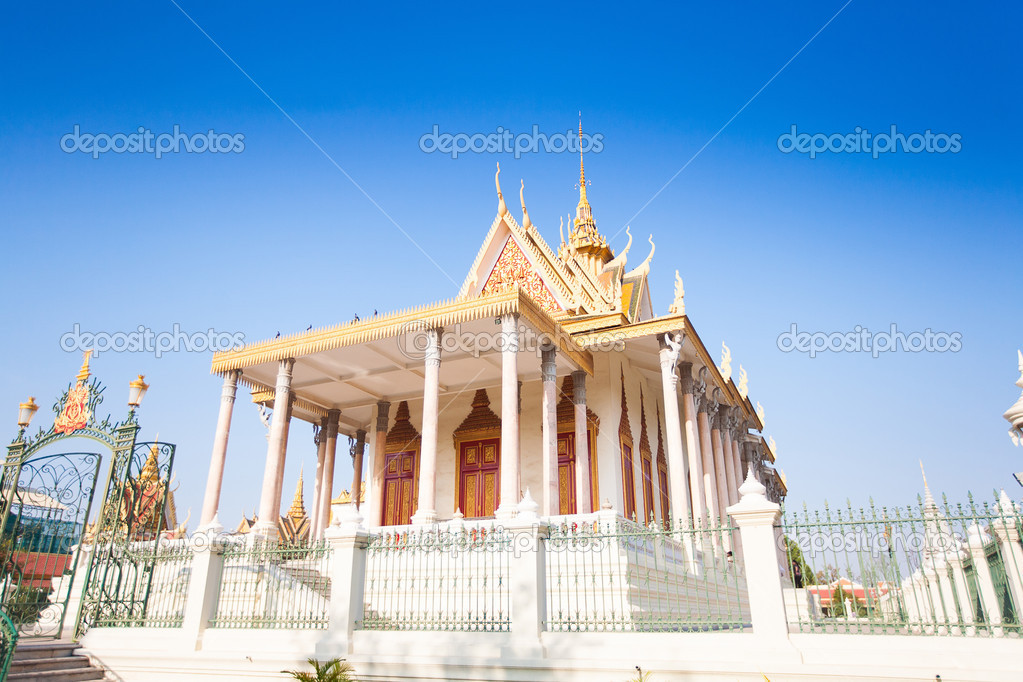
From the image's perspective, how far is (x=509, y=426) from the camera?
11000 mm

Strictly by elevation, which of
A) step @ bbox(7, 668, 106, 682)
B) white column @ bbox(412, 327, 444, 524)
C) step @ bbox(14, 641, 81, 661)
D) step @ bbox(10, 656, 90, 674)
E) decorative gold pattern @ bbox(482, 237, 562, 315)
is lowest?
step @ bbox(7, 668, 106, 682)

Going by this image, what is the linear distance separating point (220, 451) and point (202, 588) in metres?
4.81

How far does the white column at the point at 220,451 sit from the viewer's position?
1203 cm

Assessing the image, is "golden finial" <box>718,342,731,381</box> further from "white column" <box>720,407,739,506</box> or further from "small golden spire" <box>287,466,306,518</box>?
"small golden spire" <box>287,466,306,518</box>

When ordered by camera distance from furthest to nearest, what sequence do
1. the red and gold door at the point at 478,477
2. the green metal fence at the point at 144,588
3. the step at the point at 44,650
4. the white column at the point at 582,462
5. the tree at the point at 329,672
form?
the red and gold door at the point at 478,477 → the white column at the point at 582,462 → the green metal fence at the point at 144,588 → the step at the point at 44,650 → the tree at the point at 329,672

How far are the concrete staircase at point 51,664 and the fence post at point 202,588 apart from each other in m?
1.18

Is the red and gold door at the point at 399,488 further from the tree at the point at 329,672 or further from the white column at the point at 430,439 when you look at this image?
the tree at the point at 329,672

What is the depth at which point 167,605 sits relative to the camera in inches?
342

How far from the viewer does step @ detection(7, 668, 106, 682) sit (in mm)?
7094

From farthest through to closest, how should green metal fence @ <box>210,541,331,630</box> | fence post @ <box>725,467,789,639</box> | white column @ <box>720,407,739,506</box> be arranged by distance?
1. white column @ <box>720,407,739,506</box>
2. green metal fence @ <box>210,541,331,630</box>
3. fence post @ <box>725,467,789,639</box>

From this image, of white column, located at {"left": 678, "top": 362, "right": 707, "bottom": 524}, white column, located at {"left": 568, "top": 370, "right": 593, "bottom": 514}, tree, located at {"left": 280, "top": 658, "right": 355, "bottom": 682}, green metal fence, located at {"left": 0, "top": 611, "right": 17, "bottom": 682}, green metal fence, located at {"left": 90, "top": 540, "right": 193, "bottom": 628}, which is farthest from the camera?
white column, located at {"left": 568, "top": 370, "right": 593, "bottom": 514}

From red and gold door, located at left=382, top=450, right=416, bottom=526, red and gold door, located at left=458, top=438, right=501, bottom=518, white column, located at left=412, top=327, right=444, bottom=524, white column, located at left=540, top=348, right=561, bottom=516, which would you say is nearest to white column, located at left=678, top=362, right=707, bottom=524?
white column, located at left=540, top=348, right=561, bottom=516

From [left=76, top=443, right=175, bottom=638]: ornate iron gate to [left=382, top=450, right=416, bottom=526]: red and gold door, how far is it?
7.66 m

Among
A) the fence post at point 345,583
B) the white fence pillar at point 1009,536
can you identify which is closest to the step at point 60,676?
the fence post at point 345,583
